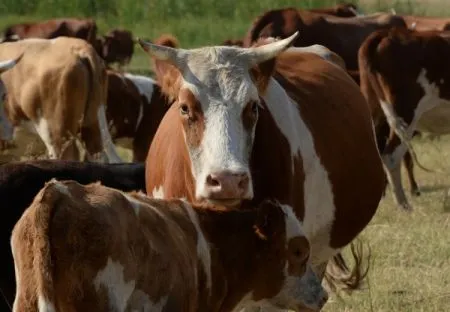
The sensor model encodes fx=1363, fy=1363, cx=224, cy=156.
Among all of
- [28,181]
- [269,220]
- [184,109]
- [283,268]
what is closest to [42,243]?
[269,220]

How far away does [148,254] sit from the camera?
526 cm

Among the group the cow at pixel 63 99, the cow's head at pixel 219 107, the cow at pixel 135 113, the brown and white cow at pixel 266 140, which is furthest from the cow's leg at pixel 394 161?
the cow's head at pixel 219 107

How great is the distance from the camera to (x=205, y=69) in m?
6.47

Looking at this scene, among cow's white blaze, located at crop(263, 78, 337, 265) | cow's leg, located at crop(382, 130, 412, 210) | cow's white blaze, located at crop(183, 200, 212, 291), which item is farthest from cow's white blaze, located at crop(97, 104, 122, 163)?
cow's white blaze, located at crop(183, 200, 212, 291)

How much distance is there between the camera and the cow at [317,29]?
56.0 feet

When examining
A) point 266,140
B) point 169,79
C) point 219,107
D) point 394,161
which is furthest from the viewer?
point 394,161

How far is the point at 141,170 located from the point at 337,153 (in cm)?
126

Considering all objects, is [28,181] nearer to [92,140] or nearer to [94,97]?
[92,140]

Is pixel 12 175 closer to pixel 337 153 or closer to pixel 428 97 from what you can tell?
pixel 337 153

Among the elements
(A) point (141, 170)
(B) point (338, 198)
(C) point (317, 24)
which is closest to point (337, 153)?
(B) point (338, 198)

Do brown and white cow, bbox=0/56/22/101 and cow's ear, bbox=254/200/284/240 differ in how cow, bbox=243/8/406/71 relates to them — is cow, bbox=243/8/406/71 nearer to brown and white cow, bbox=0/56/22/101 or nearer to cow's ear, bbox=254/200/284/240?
brown and white cow, bbox=0/56/22/101

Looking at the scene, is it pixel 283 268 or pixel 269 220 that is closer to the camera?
pixel 269 220

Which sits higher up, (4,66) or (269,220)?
(269,220)

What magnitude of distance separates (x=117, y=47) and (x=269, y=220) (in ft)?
71.1
